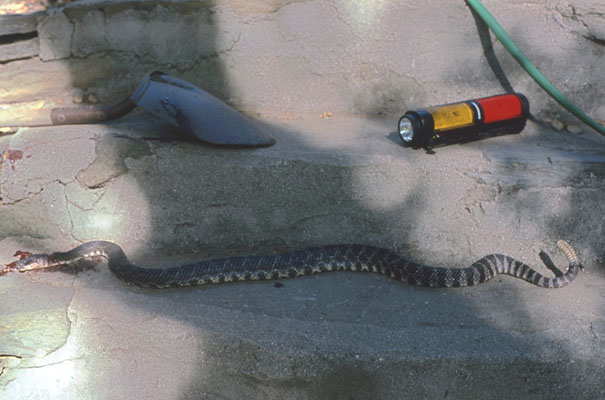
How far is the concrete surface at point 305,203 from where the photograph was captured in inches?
161

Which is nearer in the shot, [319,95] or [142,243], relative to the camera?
[142,243]

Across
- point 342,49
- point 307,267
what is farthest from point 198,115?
point 342,49

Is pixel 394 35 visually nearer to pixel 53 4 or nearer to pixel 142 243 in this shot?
pixel 142 243

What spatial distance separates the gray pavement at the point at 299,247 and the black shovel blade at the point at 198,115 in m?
0.15

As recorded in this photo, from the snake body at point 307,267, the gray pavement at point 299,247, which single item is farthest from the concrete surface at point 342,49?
the snake body at point 307,267

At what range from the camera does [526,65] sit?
6176 millimetres

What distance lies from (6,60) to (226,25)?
2747mm

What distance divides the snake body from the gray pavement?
0.09 meters

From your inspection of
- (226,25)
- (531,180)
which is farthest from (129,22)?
(531,180)

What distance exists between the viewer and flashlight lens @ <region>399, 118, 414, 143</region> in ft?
18.5

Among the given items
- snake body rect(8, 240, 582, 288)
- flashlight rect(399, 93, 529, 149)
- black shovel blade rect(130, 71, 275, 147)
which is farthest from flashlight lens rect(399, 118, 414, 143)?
black shovel blade rect(130, 71, 275, 147)

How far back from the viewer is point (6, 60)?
7148 mm

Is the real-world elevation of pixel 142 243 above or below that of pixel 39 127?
below

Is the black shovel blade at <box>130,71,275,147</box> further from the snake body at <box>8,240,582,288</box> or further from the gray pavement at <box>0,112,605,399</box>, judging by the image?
the snake body at <box>8,240,582,288</box>
